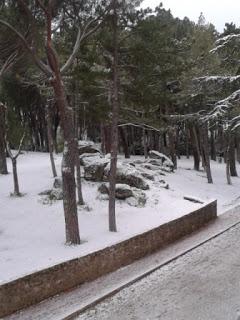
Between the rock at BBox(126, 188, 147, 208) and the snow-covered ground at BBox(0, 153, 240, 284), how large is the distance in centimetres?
21

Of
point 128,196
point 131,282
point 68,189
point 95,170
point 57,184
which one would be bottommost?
point 131,282

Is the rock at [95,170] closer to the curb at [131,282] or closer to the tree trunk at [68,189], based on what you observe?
the curb at [131,282]

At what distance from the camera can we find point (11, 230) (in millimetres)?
13414

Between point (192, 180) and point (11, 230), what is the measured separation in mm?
13792

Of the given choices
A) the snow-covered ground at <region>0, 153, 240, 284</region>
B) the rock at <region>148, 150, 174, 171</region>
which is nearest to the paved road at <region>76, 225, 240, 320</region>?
the snow-covered ground at <region>0, 153, 240, 284</region>

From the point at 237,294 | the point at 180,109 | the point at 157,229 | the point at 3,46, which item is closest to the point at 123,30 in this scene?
the point at 3,46

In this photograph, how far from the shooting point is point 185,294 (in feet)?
29.8

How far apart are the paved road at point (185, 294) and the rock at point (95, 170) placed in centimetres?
750

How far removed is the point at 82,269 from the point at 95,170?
370 inches

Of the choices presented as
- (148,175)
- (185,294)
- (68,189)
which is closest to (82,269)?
(185,294)

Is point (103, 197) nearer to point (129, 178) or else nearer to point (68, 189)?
point (129, 178)

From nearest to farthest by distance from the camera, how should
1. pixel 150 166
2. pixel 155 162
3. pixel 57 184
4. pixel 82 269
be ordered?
pixel 82 269
pixel 57 184
pixel 150 166
pixel 155 162

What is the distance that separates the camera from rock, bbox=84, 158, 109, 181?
1894cm

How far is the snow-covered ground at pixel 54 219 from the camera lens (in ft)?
34.4
